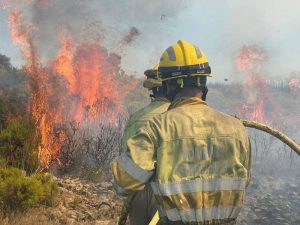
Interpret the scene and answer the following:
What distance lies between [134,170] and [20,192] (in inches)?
204

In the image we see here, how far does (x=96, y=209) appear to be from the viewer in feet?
25.9

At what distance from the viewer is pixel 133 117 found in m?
4.37

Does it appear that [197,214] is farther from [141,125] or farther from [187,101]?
[141,125]

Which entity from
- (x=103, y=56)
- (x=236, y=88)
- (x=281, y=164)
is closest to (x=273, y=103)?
(x=236, y=88)

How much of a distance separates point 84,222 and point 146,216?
137 inches

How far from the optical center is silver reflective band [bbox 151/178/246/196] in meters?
2.08

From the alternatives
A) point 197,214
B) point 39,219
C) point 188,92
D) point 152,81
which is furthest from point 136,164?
point 39,219

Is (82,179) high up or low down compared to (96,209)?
down

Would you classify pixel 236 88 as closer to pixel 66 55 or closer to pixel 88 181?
pixel 66 55

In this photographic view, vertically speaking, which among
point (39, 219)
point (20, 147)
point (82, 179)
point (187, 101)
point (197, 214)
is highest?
point (187, 101)

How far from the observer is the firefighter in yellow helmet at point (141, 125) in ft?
11.6

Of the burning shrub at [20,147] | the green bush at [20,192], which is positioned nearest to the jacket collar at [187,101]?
the green bush at [20,192]

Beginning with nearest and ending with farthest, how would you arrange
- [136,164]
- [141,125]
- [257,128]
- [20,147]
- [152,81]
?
[136,164]
[257,128]
[141,125]
[152,81]
[20,147]

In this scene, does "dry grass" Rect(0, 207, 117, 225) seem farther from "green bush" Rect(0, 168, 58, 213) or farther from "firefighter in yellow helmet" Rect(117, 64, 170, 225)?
"firefighter in yellow helmet" Rect(117, 64, 170, 225)
